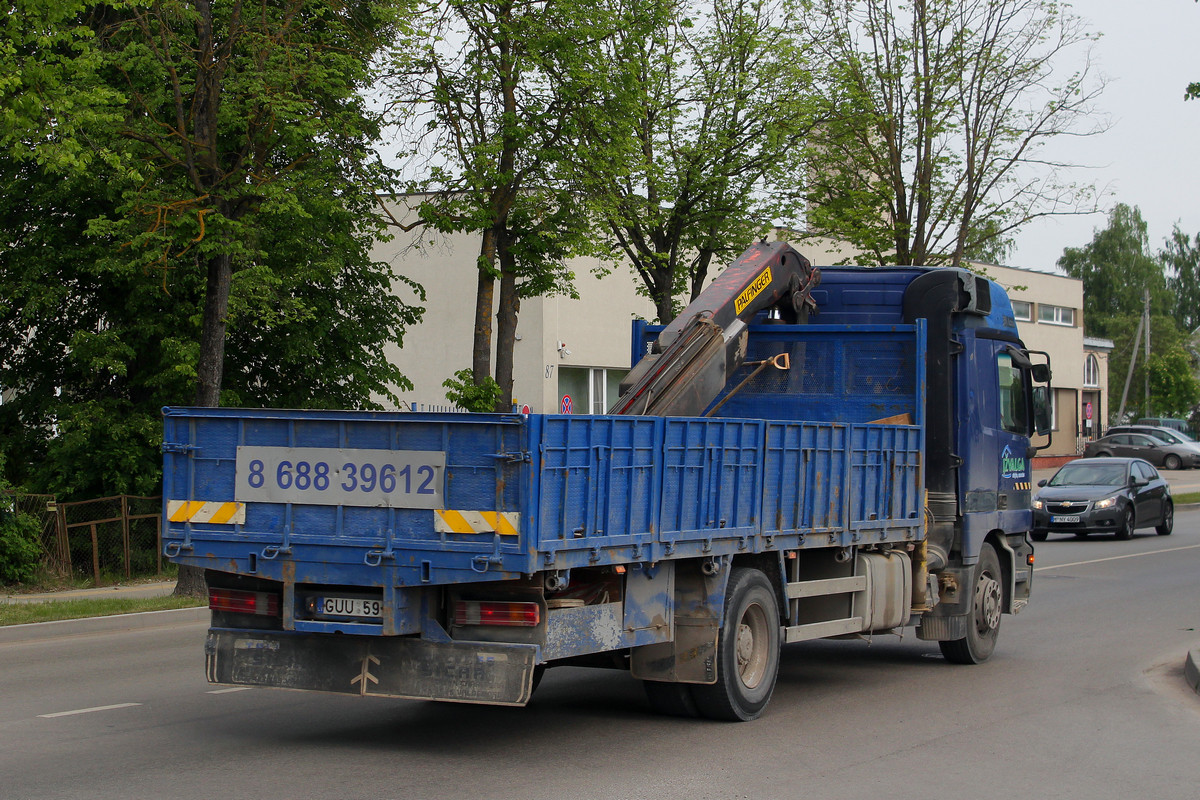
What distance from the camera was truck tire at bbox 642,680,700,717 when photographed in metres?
8.45

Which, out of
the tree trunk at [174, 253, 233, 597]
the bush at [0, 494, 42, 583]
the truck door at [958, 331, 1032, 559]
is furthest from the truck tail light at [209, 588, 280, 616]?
the bush at [0, 494, 42, 583]

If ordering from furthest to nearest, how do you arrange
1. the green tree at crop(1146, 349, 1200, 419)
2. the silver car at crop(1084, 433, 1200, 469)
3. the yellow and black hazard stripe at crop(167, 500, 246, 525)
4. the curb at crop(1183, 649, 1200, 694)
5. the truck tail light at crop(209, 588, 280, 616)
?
the green tree at crop(1146, 349, 1200, 419) < the silver car at crop(1084, 433, 1200, 469) < the curb at crop(1183, 649, 1200, 694) < the truck tail light at crop(209, 588, 280, 616) < the yellow and black hazard stripe at crop(167, 500, 246, 525)

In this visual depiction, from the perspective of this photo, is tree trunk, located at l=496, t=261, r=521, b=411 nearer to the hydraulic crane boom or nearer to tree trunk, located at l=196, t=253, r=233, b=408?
tree trunk, located at l=196, t=253, r=233, b=408

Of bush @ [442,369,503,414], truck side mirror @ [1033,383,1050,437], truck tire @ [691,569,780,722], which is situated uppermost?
bush @ [442,369,503,414]

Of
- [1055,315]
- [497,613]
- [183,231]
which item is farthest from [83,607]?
[1055,315]

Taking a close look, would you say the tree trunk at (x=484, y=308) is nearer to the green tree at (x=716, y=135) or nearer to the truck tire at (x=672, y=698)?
the green tree at (x=716, y=135)

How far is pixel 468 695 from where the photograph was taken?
702cm

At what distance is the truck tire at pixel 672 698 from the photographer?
27.7 ft

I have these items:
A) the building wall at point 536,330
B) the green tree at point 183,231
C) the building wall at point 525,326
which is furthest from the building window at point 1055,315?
the green tree at point 183,231

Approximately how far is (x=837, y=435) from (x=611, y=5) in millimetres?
14214

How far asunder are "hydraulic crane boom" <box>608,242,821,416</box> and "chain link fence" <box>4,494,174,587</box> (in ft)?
39.6

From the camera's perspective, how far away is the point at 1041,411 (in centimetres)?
1251

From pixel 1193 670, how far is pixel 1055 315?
192ft

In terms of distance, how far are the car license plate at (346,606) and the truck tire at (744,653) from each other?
89.0 inches
